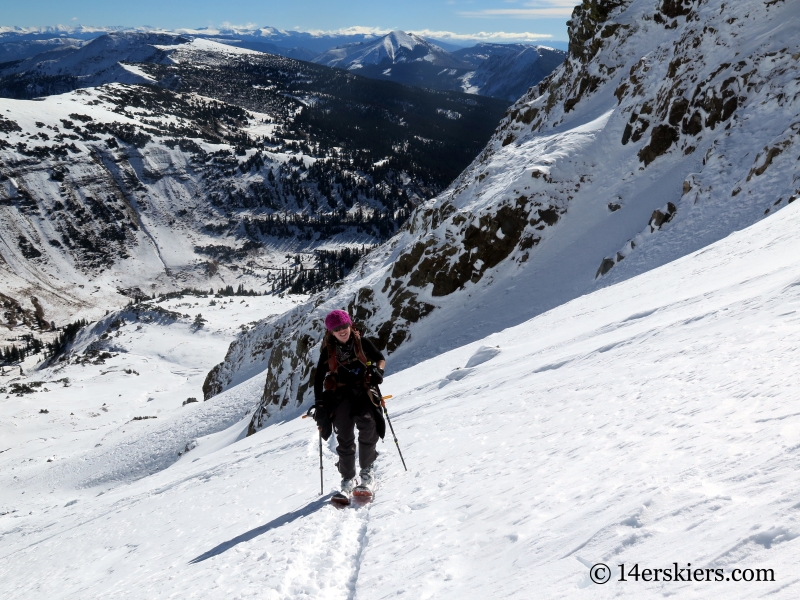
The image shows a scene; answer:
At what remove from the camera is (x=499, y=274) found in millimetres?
28016

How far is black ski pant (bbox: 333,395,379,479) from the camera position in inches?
316

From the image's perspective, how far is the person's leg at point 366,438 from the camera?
809 cm

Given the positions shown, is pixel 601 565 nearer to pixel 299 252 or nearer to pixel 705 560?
pixel 705 560

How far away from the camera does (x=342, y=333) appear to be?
7875 millimetres

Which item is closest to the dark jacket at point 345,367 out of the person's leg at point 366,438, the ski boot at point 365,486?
the person's leg at point 366,438

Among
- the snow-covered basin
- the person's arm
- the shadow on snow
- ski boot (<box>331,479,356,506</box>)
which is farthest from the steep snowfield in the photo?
the person's arm

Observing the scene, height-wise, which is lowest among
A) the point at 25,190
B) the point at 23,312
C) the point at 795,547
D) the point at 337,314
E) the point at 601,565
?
the point at 23,312

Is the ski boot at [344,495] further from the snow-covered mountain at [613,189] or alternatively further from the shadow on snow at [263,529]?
the snow-covered mountain at [613,189]

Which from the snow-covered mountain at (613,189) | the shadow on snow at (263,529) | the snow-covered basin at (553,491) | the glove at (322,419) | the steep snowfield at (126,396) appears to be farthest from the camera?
the steep snowfield at (126,396)

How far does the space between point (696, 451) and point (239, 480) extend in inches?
411

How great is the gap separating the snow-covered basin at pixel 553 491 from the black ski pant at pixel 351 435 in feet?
1.99

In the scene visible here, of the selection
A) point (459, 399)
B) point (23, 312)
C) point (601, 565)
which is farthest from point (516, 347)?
point (23, 312)

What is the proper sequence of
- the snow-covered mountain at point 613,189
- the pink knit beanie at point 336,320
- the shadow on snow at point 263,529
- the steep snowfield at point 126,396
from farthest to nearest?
the steep snowfield at point 126,396 → the snow-covered mountain at point 613,189 → the pink knit beanie at point 336,320 → the shadow on snow at point 263,529

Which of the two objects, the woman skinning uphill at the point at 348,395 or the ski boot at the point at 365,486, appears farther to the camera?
the woman skinning uphill at the point at 348,395
